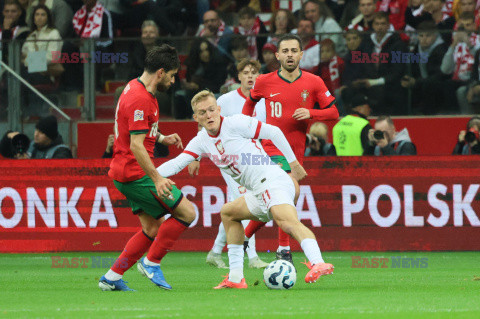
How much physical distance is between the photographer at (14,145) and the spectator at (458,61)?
6.51 m

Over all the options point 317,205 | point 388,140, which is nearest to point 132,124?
point 317,205

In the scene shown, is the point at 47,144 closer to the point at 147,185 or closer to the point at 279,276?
the point at 147,185

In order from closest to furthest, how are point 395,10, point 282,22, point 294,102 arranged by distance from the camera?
point 294,102 < point 282,22 < point 395,10

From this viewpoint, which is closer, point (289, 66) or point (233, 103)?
point (289, 66)

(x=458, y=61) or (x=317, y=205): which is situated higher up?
(x=458, y=61)

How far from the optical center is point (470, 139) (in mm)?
13812

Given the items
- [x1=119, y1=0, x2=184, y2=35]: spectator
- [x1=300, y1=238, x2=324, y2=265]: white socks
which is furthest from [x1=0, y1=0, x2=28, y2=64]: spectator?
[x1=300, y1=238, x2=324, y2=265]: white socks

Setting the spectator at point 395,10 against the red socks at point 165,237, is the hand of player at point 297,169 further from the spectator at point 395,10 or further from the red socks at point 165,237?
the spectator at point 395,10

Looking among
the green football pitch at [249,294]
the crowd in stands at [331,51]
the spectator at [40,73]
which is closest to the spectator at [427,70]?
the crowd in stands at [331,51]

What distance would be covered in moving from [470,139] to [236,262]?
6.20 metres

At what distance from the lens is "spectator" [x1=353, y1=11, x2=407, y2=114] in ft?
48.9

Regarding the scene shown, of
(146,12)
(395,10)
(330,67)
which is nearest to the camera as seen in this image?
(330,67)

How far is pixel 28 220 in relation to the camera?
45.0 ft

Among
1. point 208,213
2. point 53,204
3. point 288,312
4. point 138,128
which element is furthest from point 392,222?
point 288,312
